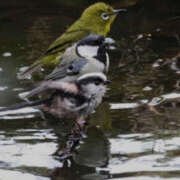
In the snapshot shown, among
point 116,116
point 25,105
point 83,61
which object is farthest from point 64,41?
point 25,105

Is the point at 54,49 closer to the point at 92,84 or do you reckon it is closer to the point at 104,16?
the point at 104,16

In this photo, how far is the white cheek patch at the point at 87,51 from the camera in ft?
15.9

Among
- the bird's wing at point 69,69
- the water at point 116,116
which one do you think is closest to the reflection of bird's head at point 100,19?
the water at point 116,116

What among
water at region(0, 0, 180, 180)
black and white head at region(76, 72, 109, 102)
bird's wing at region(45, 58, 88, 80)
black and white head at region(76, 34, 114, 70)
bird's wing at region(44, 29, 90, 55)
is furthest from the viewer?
bird's wing at region(44, 29, 90, 55)

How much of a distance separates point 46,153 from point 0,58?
2.36m

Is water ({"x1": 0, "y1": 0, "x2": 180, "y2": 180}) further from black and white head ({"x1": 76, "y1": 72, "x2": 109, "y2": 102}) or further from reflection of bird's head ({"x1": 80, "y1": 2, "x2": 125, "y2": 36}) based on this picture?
black and white head ({"x1": 76, "y1": 72, "x2": 109, "y2": 102})

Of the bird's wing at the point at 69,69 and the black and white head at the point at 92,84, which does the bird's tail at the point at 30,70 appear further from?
the black and white head at the point at 92,84

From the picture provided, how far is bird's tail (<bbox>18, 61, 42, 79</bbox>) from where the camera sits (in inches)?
219

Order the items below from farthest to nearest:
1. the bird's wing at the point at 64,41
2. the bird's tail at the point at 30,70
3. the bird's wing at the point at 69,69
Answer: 1. the bird's wing at the point at 64,41
2. the bird's tail at the point at 30,70
3. the bird's wing at the point at 69,69

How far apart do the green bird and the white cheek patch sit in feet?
2.75

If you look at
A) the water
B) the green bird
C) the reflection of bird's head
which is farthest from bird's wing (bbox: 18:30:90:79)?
the reflection of bird's head

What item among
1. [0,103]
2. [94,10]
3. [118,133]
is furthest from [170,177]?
[94,10]

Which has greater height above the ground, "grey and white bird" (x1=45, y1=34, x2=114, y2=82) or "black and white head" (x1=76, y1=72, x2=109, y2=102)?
"grey and white bird" (x1=45, y1=34, x2=114, y2=82)

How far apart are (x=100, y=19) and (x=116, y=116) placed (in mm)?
2303
